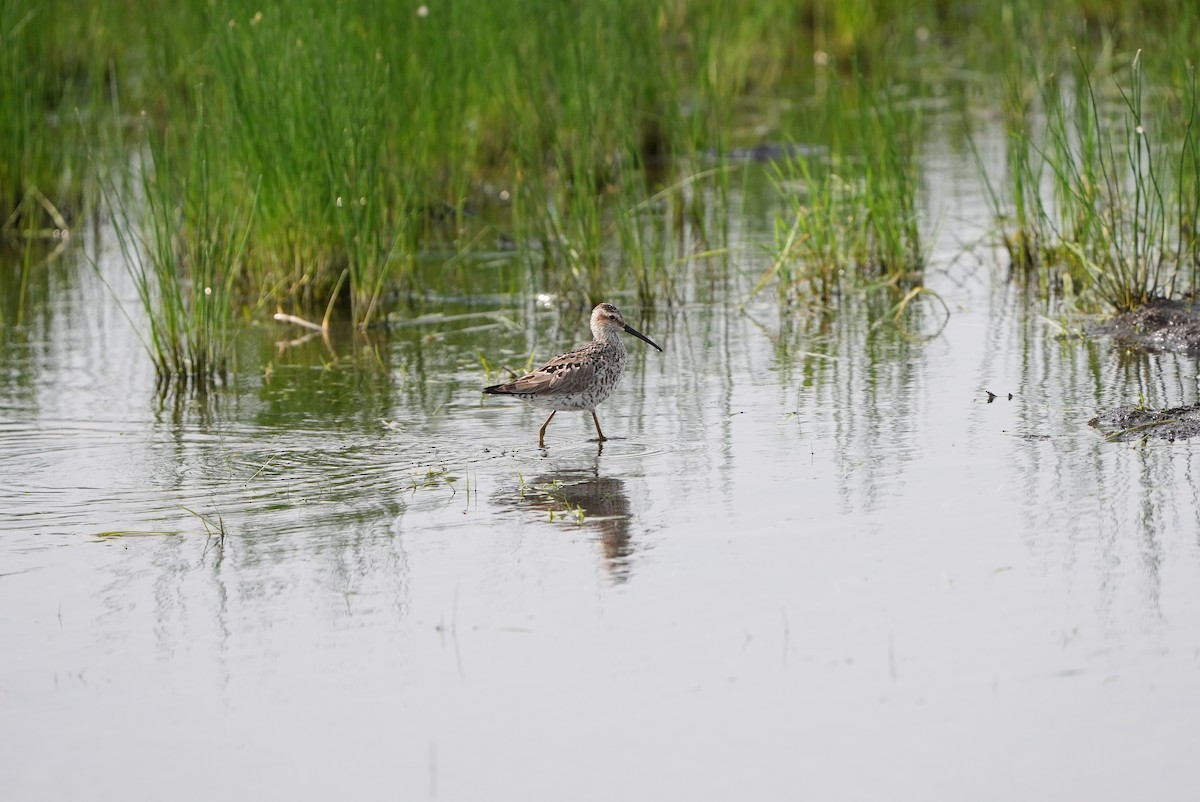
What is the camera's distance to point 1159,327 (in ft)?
27.4

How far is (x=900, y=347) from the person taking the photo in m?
8.62

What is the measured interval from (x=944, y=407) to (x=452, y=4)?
630 centimetres

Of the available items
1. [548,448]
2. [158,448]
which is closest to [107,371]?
[158,448]

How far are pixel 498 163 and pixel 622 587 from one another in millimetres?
9257

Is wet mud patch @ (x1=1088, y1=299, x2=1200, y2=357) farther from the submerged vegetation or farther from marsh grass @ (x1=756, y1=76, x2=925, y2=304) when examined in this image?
marsh grass @ (x1=756, y1=76, x2=925, y2=304)

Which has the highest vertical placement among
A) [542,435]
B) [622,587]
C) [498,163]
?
[498,163]

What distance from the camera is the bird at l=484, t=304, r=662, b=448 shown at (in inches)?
284

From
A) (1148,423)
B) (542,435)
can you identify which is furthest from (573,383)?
(1148,423)

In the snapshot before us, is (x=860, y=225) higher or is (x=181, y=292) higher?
(x=860, y=225)

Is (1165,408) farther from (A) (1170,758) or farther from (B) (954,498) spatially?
(A) (1170,758)

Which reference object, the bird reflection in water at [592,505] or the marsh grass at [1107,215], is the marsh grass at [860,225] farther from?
the bird reflection in water at [592,505]

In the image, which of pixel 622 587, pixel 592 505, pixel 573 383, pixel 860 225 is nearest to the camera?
pixel 622 587

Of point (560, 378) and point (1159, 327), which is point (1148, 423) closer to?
point (1159, 327)

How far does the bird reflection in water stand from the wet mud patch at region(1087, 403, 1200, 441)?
2.01m
